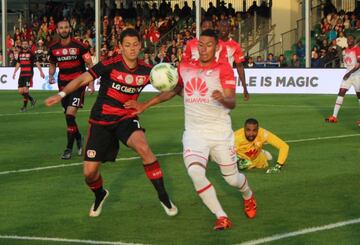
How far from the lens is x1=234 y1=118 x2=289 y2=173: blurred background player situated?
49.2ft

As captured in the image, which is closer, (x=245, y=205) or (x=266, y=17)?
(x=245, y=205)

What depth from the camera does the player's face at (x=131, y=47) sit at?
36.8ft

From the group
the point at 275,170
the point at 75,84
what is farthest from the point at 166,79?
the point at 275,170

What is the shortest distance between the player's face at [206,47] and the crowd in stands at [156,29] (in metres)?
29.6

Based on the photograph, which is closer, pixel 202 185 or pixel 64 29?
pixel 202 185

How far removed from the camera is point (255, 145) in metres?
15.3

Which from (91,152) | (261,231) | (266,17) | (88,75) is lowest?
(261,231)

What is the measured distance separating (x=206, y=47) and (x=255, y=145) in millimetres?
5021

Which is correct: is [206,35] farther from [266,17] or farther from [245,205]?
[266,17]

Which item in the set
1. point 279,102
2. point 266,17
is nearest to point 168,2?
point 266,17

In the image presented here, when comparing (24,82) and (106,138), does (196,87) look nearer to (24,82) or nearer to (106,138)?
(106,138)

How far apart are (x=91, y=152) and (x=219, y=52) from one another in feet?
19.9

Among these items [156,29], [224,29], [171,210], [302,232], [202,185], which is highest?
[156,29]

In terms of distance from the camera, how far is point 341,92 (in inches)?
976
